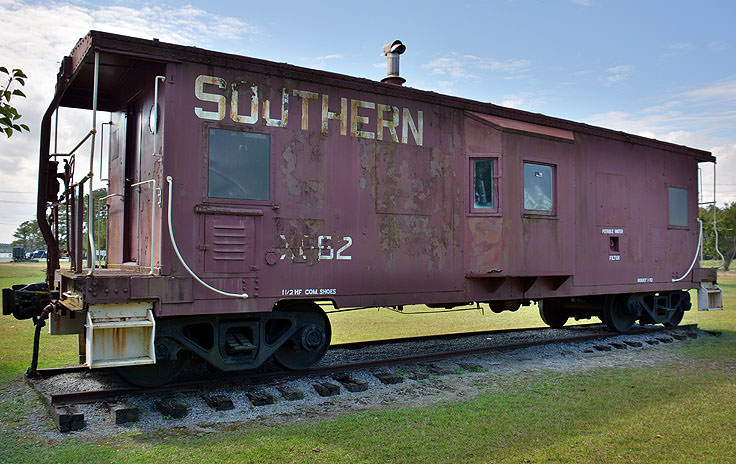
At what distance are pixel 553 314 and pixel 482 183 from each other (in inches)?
203

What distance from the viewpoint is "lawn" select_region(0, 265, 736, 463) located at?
4.58 metres

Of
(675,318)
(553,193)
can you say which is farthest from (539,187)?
(675,318)

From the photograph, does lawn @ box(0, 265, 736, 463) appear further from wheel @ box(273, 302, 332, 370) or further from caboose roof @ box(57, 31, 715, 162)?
caboose roof @ box(57, 31, 715, 162)

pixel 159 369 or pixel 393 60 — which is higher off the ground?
pixel 393 60

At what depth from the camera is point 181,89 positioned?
6.27 m

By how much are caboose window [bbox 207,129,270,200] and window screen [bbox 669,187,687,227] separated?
8.78 meters

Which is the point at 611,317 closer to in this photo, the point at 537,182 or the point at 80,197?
the point at 537,182

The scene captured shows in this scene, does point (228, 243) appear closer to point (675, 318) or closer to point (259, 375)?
point (259, 375)

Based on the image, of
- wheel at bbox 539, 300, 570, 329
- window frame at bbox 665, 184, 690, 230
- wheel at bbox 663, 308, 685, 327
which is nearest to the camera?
window frame at bbox 665, 184, 690, 230

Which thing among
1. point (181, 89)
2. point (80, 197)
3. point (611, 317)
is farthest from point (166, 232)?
point (611, 317)

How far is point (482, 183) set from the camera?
8.37 meters

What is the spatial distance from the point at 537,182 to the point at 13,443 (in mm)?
7303

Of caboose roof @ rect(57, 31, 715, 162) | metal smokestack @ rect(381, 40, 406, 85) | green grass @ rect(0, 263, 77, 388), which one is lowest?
green grass @ rect(0, 263, 77, 388)

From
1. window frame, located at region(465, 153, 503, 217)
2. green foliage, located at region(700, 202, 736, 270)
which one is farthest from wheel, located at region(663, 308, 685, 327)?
green foliage, located at region(700, 202, 736, 270)
